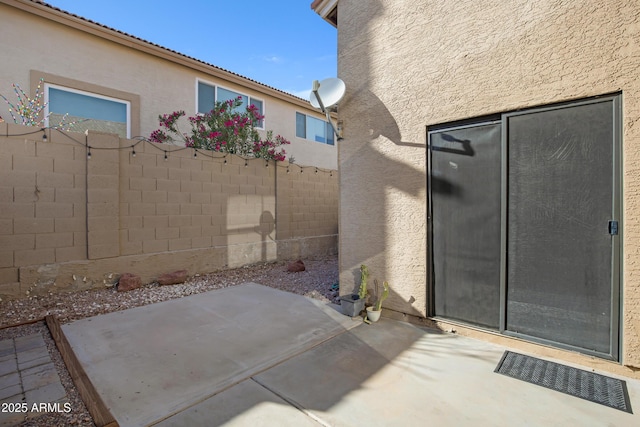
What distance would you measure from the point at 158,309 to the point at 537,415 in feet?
14.6

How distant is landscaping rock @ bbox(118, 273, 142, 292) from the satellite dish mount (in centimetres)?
413

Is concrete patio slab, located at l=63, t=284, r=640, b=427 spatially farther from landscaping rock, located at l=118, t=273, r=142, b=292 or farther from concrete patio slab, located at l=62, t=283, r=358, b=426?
landscaping rock, located at l=118, t=273, r=142, b=292

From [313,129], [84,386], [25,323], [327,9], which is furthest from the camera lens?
[313,129]

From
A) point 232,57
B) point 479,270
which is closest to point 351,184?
point 479,270

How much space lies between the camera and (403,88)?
397cm

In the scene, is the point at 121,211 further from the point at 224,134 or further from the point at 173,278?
the point at 224,134

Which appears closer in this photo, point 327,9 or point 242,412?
point 242,412

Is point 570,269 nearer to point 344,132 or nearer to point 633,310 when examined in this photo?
point 633,310

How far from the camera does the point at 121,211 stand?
17.6 ft

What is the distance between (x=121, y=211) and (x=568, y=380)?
626 cm

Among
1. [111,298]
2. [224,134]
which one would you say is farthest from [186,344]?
[224,134]

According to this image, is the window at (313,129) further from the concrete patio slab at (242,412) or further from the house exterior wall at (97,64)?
the concrete patio slab at (242,412)

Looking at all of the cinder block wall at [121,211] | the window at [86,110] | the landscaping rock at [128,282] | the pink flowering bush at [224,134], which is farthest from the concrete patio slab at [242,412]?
the window at [86,110]

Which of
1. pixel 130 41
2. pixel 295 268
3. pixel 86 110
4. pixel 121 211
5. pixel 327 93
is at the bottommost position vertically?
pixel 295 268
